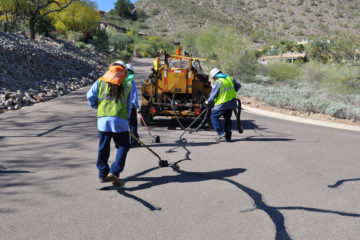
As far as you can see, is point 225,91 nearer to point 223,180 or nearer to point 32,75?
point 223,180

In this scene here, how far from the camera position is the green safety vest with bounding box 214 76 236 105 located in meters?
8.82

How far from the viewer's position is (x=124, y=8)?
4894 inches

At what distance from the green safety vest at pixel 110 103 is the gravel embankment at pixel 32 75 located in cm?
848

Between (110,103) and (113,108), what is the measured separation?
0.28 ft

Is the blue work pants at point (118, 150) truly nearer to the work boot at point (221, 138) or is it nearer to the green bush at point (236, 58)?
the work boot at point (221, 138)

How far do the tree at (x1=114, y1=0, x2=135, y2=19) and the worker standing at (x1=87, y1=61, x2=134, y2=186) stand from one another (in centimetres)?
12336

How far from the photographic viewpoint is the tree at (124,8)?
124 metres

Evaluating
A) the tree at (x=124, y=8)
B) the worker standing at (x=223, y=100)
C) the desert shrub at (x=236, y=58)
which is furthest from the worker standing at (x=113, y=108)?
the tree at (x=124, y=8)

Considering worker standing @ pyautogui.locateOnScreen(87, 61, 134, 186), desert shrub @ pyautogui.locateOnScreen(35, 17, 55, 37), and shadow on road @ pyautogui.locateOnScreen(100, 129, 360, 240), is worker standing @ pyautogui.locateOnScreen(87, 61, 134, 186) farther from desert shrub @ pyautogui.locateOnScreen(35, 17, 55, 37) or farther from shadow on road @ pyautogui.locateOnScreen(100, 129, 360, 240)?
desert shrub @ pyautogui.locateOnScreen(35, 17, 55, 37)

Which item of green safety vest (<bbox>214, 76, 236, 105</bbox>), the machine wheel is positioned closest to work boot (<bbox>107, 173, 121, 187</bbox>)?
green safety vest (<bbox>214, 76, 236, 105</bbox>)

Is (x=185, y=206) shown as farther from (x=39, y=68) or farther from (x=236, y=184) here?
(x=39, y=68)

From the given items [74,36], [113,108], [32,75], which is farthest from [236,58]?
[113,108]

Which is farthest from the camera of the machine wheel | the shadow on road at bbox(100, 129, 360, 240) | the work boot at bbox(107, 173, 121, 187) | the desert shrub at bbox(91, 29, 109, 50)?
the desert shrub at bbox(91, 29, 109, 50)

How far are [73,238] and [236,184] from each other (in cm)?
266
